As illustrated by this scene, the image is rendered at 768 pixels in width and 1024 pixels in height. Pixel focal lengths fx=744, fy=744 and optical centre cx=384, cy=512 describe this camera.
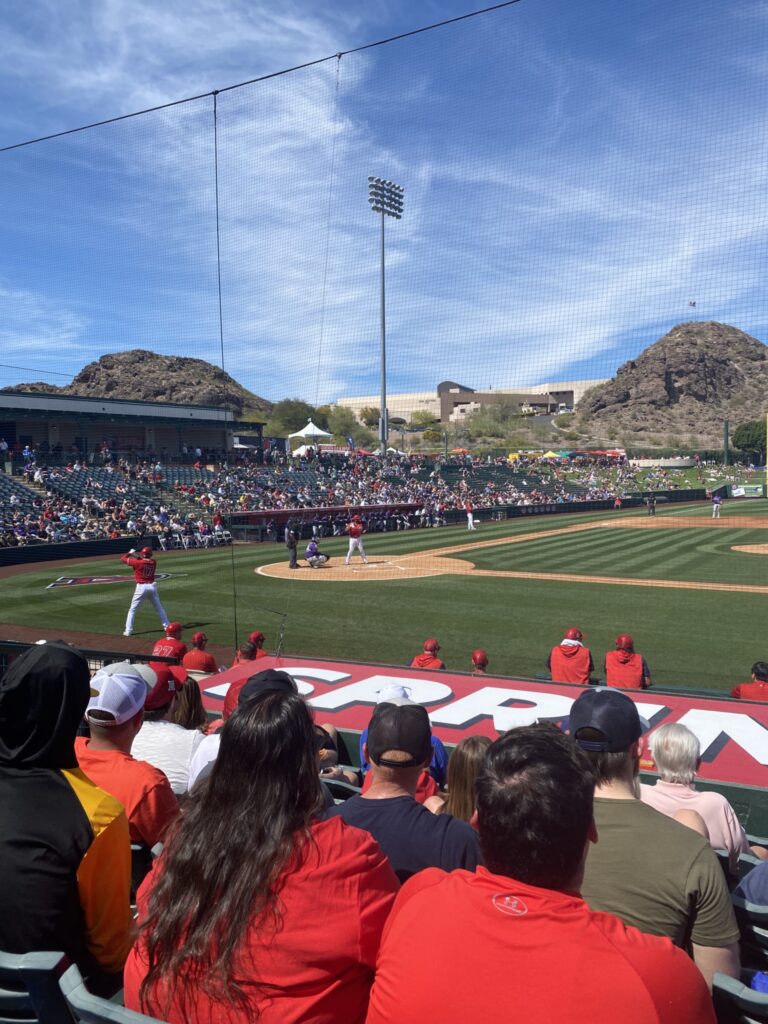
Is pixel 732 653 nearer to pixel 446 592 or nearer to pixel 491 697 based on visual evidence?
pixel 491 697

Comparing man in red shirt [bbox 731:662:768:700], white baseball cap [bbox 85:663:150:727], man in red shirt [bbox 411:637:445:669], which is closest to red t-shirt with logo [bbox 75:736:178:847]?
white baseball cap [bbox 85:663:150:727]

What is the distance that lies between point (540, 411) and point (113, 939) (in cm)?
4783

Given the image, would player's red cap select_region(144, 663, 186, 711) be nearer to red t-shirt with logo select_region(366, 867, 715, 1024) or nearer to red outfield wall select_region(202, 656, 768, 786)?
red outfield wall select_region(202, 656, 768, 786)

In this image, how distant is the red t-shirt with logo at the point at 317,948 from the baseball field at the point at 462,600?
7966 millimetres

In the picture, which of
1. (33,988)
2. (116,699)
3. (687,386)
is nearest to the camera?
(33,988)

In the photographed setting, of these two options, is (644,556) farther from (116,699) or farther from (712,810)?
(116,699)

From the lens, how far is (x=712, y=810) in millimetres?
3049

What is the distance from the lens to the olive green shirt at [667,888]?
2.12 meters

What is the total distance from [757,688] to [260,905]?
7.09m

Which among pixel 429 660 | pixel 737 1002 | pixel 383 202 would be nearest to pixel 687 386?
pixel 383 202

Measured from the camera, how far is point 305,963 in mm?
1673

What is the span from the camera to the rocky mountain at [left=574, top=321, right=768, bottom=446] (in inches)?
641

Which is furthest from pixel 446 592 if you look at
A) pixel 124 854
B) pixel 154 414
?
pixel 154 414

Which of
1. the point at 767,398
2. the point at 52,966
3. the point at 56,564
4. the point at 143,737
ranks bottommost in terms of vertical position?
the point at 56,564
